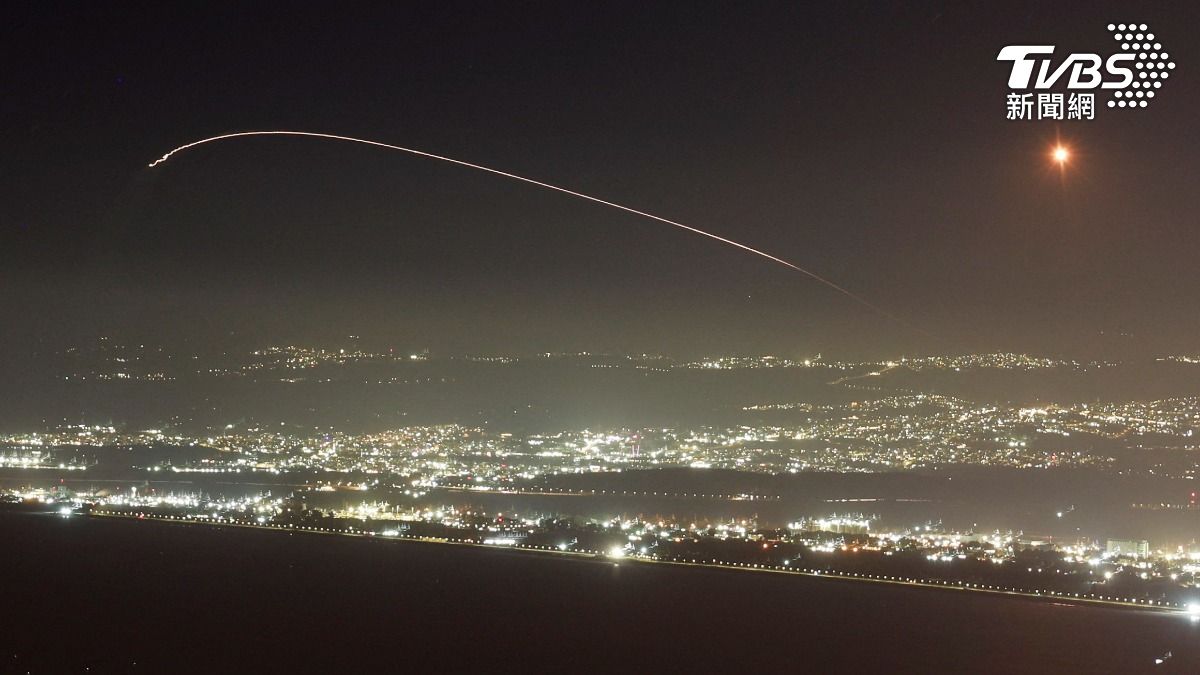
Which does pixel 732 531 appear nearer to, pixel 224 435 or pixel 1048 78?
pixel 1048 78

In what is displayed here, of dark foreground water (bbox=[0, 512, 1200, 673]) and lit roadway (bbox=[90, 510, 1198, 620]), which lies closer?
dark foreground water (bbox=[0, 512, 1200, 673])

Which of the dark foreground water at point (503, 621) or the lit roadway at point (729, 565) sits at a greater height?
the lit roadway at point (729, 565)

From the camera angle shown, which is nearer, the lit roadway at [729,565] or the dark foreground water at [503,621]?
the dark foreground water at [503,621]

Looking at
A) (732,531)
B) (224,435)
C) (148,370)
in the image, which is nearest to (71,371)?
(148,370)

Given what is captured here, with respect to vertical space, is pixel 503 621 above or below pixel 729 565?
below

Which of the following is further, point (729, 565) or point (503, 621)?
point (729, 565)

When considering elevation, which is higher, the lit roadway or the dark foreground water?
the lit roadway
